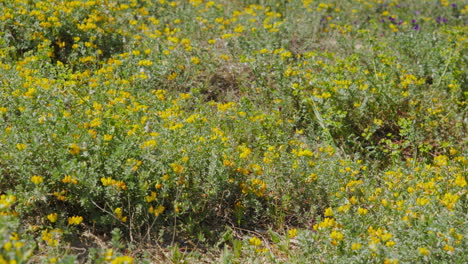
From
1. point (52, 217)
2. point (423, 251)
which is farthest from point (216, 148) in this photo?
point (423, 251)

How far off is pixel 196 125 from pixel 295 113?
144 centimetres

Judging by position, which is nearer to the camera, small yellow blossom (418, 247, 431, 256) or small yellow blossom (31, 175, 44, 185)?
small yellow blossom (418, 247, 431, 256)

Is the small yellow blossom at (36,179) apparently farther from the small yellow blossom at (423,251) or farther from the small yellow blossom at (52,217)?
the small yellow blossom at (423,251)

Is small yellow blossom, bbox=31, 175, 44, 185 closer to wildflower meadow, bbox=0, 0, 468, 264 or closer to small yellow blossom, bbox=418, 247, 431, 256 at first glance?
wildflower meadow, bbox=0, 0, 468, 264

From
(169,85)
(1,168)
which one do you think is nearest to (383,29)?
(169,85)

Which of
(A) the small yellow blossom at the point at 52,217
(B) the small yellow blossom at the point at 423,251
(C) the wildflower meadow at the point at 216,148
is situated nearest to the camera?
(B) the small yellow blossom at the point at 423,251

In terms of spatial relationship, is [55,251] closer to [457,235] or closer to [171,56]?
[457,235]

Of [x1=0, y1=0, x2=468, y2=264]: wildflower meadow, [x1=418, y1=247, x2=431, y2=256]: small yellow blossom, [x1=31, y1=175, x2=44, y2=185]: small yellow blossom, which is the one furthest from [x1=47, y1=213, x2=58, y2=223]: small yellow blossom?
[x1=418, y1=247, x2=431, y2=256]: small yellow blossom

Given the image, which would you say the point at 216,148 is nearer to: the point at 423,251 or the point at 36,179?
the point at 36,179

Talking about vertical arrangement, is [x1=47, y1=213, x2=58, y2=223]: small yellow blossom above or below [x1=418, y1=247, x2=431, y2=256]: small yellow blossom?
above

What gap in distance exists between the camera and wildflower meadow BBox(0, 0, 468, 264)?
3.04 m

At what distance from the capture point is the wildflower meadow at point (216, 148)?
3.04 metres

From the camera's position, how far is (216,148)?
363cm

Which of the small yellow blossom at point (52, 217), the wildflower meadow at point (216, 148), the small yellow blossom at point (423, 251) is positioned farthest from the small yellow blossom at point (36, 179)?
the small yellow blossom at point (423, 251)
